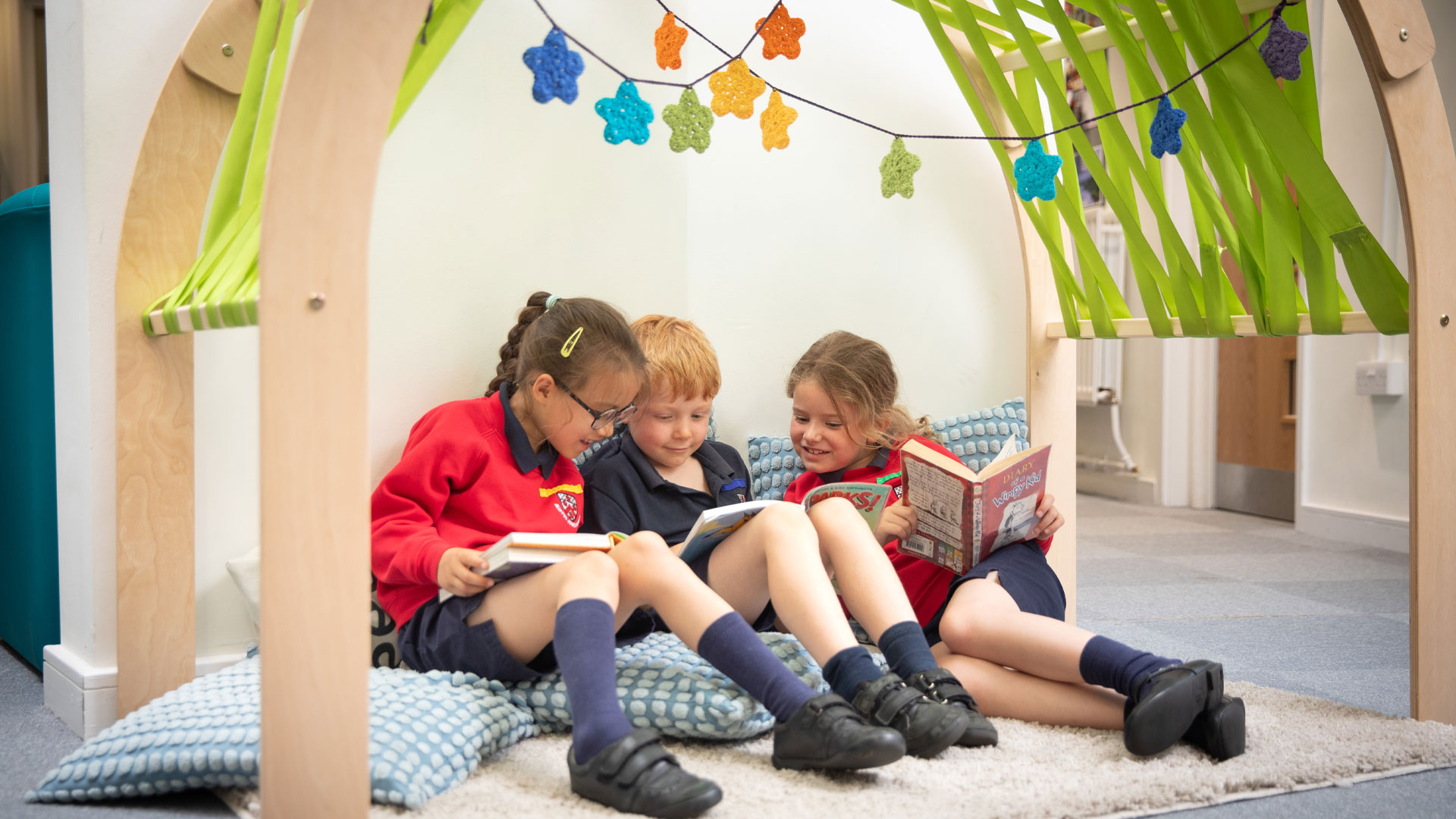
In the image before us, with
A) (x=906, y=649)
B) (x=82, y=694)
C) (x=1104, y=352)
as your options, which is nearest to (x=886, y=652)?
(x=906, y=649)

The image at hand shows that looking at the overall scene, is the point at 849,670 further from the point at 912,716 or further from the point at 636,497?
the point at 636,497

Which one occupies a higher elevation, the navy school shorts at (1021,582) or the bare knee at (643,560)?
the bare knee at (643,560)

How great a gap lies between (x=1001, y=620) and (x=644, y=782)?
0.57m

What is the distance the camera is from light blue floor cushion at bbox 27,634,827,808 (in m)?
1.05

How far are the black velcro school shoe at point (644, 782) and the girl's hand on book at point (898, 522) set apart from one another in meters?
0.57

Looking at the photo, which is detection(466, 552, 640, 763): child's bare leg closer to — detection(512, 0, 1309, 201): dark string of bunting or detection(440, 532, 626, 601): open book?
detection(440, 532, 626, 601): open book

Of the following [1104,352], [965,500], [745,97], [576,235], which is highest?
[745,97]

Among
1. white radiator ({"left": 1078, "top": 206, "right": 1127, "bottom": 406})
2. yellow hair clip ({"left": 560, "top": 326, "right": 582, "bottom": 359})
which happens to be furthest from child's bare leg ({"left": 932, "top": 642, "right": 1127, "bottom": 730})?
white radiator ({"left": 1078, "top": 206, "right": 1127, "bottom": 406})

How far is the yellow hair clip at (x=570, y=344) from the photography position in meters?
1.40

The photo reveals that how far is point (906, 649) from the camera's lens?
4.11 ft

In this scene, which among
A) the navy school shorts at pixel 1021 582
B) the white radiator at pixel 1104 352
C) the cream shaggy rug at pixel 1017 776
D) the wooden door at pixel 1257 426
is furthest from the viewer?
the white radiator at pixel 1104 352

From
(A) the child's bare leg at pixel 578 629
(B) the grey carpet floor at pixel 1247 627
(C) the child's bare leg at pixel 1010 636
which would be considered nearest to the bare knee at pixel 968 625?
(C) the child's bare leg at pixel 1010 636

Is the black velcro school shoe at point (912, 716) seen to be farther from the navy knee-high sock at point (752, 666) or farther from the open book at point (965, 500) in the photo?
the open book at point (965, 500)

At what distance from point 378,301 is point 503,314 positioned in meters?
0.21
